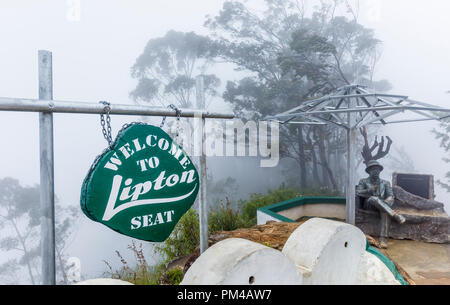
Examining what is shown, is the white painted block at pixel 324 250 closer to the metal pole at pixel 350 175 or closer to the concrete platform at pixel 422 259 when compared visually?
the concrete platform at pixel 422 259

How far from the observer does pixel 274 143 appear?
1195 centimetres

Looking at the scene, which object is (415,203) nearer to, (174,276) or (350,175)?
(350,175)

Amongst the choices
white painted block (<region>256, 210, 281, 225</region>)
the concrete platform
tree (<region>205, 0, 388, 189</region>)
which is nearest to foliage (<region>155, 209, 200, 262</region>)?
white painted block (<region>256, 210, 281, 225</region>)

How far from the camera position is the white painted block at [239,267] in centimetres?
113

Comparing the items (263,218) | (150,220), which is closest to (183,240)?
(263,218)

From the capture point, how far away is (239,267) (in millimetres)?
1137

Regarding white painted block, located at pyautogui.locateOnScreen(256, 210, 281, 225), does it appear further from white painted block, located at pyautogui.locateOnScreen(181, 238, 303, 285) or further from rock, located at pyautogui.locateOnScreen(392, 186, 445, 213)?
white painted block, located at pyautogui.locateOnScreen(181, 238, 303, 285)

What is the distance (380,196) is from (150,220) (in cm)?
472

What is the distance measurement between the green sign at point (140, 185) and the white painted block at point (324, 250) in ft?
2.27

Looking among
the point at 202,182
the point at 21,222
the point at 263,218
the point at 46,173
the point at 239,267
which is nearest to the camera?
the point at 239,267

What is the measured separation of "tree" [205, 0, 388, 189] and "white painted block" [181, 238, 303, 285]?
11512mm

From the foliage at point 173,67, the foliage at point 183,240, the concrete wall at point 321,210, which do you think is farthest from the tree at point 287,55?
the foliage at point 183,240

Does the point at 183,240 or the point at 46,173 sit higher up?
the point at 46,173

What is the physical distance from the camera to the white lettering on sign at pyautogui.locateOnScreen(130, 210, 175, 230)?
1.48 metres
